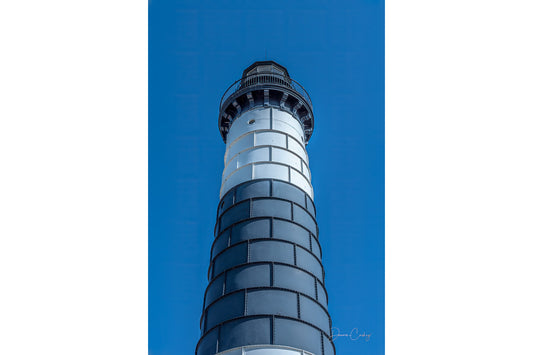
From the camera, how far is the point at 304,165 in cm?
2583

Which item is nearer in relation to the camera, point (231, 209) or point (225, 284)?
point (225, 284)

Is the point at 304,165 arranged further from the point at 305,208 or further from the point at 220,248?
the point at 220,248

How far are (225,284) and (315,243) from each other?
4699mm

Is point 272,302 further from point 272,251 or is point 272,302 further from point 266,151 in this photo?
point 266,151

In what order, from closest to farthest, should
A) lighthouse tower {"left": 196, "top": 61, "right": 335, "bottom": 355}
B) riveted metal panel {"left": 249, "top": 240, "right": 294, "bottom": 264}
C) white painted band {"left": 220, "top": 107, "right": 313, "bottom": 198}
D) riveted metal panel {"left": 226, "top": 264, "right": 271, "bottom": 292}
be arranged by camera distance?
lighthouse tower {"left": 196, "top": 61, "right": 335, "bottom": 355} → riveted metal panel {"left": 226, "top": 264, "right": 271, "bottom": 292} → riveted metal panel {"left": 249, "top": 240, "right": 294, "bottom": 264} → white painted band {"left": 220, "top": 107, "right": 313, "bottom": 198}

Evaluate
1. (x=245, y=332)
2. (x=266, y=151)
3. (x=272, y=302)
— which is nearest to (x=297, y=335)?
(x=272, y=302)

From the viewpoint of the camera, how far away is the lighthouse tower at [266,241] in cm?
1822

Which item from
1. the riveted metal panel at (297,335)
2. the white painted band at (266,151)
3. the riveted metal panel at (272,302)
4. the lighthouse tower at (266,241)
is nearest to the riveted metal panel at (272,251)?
the lighthouse tower at (266,241)

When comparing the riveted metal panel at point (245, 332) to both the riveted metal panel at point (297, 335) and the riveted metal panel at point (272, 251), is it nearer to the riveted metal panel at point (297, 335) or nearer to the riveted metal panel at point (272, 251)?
the riveted metal panel at point (297, 335)

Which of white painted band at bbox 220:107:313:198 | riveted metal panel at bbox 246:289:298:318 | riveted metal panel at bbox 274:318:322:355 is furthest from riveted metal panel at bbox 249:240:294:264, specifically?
white painted band at bbox 220:107:313:198

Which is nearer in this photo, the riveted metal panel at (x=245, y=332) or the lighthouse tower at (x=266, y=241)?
the riveted metal panel at (x=245, y=332)

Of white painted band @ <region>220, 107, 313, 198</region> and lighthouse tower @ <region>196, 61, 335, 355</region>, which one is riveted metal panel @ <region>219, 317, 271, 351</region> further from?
white painted band @ <region>220, 107, 313, 198</region>

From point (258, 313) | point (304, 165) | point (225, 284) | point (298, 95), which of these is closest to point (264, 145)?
point (304, 165)

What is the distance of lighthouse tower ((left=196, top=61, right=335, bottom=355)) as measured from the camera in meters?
18.2
